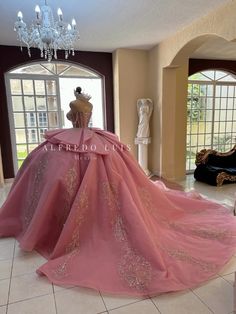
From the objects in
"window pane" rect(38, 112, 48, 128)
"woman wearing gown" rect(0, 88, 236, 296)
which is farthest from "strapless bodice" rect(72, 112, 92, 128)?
"window pane" rect(38, 112, 48, 128)

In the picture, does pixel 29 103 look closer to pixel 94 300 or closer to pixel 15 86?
pixel 15 86

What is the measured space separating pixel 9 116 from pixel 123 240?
142 inches

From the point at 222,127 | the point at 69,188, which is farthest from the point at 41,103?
the point at 222,127

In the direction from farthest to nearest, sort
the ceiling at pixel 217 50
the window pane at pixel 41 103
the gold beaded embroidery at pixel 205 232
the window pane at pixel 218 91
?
the window pane at pixel 218 91 → the window pane at pixel 41 103 → the ceiling at pixel 217 50 → the gold beaded embroidery at pixel 205 232

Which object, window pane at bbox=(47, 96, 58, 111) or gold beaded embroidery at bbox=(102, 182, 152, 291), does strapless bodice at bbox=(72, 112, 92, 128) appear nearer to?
gold beaded embroidery at bbox=(102, 182, 152, 291)

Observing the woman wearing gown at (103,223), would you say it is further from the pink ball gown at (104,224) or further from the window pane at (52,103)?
the window pane at (52,103)

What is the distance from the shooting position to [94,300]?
5.30ft

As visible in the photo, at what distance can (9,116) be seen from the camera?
4453 mm

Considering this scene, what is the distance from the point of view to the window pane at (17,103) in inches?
177

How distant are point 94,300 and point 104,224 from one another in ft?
2.05

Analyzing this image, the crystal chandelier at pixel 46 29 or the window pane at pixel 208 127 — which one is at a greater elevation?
the crystal chandelier at pixel 46 29

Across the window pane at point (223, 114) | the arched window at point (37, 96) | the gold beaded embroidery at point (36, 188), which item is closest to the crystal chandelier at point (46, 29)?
the gold beaded embroidery at point (36, 188)

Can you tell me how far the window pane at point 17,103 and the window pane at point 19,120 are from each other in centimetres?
12

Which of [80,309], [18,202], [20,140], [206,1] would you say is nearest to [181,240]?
[80,309]
